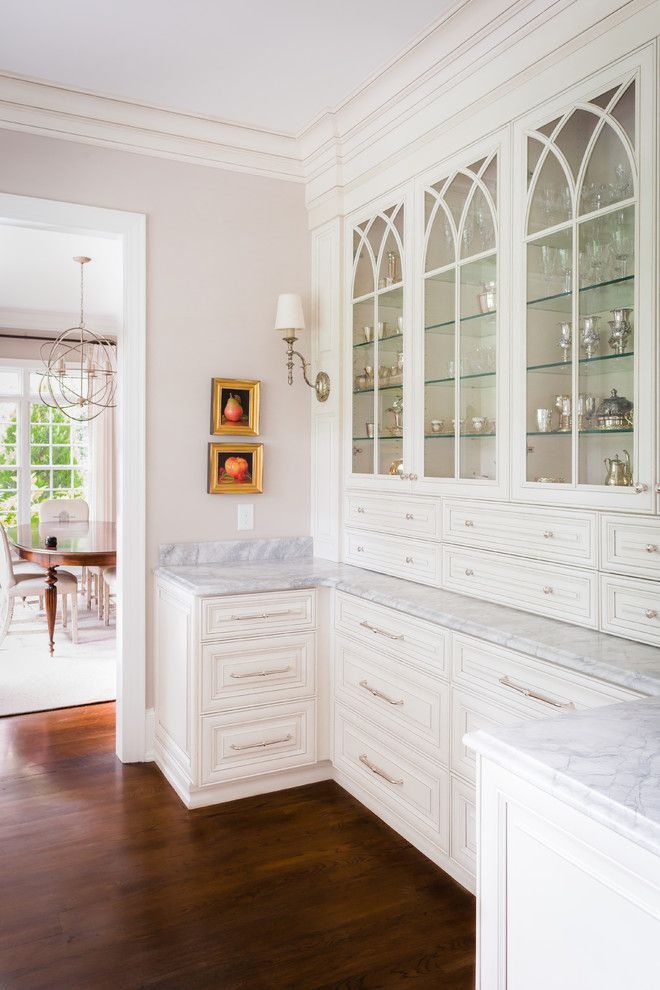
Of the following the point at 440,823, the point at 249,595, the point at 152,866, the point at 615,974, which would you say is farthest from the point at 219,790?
the point at 615,974

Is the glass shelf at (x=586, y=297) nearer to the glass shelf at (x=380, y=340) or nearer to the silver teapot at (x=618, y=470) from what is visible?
the silver teapot at (x=618, y=470)

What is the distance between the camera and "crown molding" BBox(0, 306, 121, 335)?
6984 mm

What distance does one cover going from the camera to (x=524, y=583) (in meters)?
2.38

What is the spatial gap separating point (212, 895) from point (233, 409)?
1972mm

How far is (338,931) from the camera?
2.14 meters

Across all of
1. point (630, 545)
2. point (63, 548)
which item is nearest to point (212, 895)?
point (630, 545)

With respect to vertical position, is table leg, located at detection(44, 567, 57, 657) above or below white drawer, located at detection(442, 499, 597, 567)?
below

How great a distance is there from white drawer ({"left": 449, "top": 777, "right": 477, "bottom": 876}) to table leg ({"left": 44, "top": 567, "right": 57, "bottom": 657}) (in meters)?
3.64

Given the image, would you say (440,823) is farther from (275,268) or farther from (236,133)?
(236,133)

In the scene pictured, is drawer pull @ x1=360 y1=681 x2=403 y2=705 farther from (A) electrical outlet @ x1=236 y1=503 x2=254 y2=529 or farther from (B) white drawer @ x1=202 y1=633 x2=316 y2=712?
(A) electrical outlet @ x1=236 y1=503 x2=254 y2=529

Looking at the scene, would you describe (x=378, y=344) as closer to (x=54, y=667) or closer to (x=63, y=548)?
(x=63, y=548)

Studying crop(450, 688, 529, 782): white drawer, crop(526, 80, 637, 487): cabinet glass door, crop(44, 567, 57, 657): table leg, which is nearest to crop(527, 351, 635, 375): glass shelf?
crop(526, 80, 637, 487): cabinet glass door

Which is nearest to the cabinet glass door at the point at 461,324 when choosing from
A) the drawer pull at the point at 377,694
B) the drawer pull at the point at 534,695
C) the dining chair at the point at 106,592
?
the drawer pull at the point at 534,695

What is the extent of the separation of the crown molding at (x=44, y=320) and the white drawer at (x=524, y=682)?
600cm
